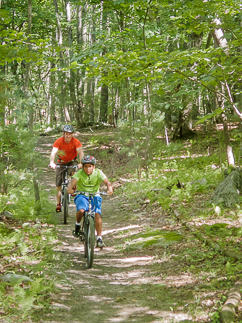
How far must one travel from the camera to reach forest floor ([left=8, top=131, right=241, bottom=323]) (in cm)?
398

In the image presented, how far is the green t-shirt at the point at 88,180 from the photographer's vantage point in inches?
240

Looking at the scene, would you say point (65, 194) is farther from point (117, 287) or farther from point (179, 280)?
point (179, 280)

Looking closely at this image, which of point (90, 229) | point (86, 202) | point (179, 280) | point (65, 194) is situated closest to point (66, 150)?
point (65, 194)

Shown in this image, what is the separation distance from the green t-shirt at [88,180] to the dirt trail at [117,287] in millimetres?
1424

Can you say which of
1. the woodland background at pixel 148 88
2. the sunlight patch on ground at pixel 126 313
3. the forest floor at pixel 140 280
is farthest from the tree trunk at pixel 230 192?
the sunlight patch on ground at pixel 126 313

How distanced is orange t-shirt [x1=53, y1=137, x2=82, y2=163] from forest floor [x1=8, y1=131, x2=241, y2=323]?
6.20ft

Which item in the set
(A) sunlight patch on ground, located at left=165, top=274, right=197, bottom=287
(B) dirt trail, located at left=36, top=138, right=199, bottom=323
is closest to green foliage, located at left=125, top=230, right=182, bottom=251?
(B) dirt trail, located at left=36, top=138, right=199, bottom=323

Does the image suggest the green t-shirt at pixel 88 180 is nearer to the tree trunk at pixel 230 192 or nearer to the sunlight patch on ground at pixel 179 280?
the sunlight patch on ground at pixel 179 280

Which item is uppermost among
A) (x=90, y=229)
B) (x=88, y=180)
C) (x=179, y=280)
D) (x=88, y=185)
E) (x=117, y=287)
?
(x=88, y=180)

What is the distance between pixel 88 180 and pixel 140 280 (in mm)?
2124

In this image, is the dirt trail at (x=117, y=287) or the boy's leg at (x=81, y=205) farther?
the boy's leg at (x=81, y=205)

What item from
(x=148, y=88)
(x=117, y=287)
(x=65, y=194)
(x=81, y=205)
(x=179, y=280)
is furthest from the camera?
(x=148, y=88)

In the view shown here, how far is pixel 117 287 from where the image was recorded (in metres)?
4.98

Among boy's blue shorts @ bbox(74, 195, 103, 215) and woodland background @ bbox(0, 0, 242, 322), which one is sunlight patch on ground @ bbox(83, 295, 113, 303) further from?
boy's blue shorts @ bbox(74, 195, 103, 215)
